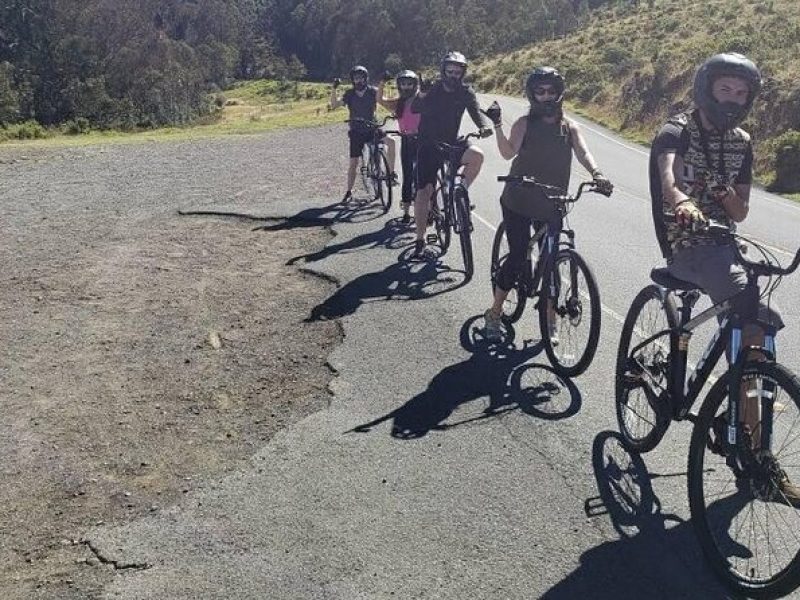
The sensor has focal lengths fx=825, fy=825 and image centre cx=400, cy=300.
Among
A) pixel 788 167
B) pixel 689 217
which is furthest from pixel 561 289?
pixel 788 167

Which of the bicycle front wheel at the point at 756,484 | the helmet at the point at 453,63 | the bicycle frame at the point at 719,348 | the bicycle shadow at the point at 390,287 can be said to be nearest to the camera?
the bicycle front wheel at the point at 756,484

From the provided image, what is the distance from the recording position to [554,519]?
4.17m

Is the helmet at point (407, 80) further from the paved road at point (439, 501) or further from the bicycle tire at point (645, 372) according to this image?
the bicycle tire at point (645, 372)

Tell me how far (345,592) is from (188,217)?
373 inches

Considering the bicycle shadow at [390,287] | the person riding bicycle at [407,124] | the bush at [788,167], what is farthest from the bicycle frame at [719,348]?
the bush at [788,167]

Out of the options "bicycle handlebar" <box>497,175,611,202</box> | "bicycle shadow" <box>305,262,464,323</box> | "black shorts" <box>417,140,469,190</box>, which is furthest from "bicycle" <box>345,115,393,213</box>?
"bicycle handlebar" <box>497,175,611,202</box>

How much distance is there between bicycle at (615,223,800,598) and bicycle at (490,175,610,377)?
140 cm

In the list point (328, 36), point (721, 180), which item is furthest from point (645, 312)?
point (328, 36)

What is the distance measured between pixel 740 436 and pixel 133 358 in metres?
4.87

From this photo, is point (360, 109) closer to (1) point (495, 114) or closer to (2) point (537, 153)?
(1) point (495, 114)

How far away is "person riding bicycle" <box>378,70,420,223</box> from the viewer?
10.8 metres

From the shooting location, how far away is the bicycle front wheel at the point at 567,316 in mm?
5789

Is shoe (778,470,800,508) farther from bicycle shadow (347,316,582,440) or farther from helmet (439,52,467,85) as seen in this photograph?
helmet (439,52,467,85)

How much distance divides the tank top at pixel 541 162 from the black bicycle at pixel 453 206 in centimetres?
213
